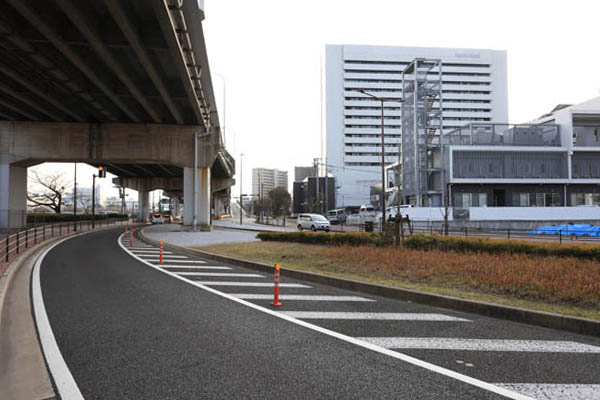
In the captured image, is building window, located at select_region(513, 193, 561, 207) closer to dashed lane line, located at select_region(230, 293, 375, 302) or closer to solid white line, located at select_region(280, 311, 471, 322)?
dashed lane line, located at select_region(230, 293, 375, 302)

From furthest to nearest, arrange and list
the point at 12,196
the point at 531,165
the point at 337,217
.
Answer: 1. the point at 337,217
2. the point at 531,165
3. the point at 12,196

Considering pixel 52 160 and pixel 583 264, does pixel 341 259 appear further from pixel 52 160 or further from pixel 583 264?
pixel 52 160

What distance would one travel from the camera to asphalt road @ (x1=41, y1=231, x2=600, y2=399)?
13.2ft

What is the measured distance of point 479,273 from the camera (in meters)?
9.57

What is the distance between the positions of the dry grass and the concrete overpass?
35.7 feet

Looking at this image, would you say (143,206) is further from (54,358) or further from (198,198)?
(54,358)

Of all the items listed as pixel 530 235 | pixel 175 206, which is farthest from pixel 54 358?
pixel 175 206

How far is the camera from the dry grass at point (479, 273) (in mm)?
7340

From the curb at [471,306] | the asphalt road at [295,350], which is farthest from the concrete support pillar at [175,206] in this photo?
the asphalt road at [295,350]

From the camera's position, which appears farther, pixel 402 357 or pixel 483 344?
pixel 483 344

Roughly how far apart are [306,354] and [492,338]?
289cm

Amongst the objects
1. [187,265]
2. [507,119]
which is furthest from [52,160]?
[507,119]

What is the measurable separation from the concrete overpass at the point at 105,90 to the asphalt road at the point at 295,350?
1115cm

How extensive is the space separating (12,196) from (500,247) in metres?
36.5
